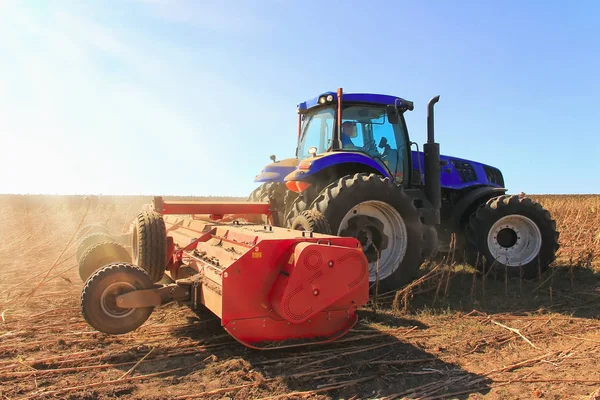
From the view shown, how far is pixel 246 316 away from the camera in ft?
11.2

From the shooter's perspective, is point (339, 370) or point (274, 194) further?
point (274, 194)

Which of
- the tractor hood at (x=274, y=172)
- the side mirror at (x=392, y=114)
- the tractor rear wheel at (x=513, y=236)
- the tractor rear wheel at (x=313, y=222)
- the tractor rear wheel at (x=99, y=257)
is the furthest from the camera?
the tractor rear wheel at (x=513, y=236)

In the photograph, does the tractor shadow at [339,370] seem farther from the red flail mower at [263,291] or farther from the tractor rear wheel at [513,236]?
the tractor rear wheel at [513,236]

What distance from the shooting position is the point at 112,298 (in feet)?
11.8

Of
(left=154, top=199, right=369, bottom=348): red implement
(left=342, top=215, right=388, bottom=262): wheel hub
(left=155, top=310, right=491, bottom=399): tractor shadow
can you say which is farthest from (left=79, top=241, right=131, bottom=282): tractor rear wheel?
(left=342, top=215, right=388, bottom=262): wheel hub

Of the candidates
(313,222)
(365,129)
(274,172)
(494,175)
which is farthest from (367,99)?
(494,175)

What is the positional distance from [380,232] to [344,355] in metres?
2.38

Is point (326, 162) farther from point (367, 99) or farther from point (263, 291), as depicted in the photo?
point (263, 291)

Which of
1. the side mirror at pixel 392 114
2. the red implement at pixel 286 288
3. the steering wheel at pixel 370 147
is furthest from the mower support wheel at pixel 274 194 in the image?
the red implement at pixel 286 288

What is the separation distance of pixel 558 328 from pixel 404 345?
1758 millimetres

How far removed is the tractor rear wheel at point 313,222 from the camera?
15.8 ft

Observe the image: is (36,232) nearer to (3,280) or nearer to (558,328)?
(3,280)

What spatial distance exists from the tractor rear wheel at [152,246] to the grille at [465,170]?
537 cm

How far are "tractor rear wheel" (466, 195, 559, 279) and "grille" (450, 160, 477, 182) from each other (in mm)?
1116
